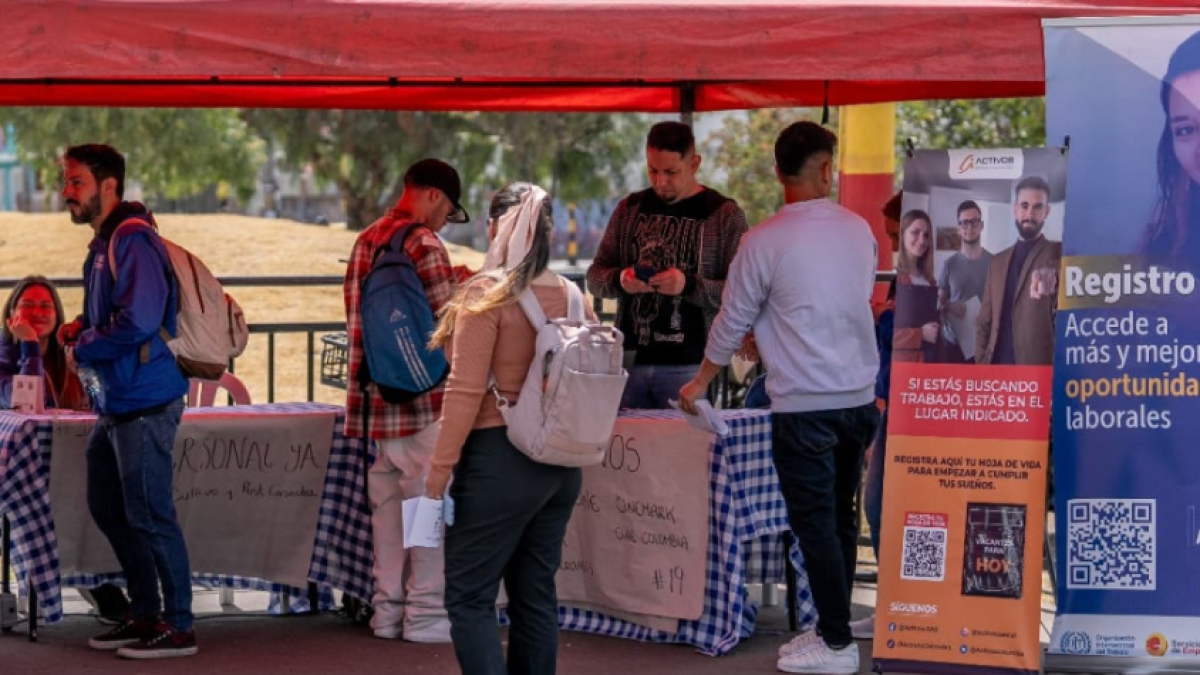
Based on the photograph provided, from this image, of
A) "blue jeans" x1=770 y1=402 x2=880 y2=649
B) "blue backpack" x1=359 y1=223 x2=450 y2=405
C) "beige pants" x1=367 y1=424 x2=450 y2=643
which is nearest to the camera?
"blue jeans" x1=770 y1=402 x2=880 y2=649

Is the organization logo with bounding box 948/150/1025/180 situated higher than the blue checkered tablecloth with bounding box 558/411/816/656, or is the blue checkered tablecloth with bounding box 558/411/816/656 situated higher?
the organization logo with bounding box 948/150/1025/180

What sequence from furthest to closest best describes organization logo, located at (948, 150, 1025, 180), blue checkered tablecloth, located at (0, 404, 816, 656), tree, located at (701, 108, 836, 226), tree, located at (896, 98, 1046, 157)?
tree, located at (701, 108, 836, 226)
tree, located at (896, 98, 1046, 157)
blue checkered tablecloth, located at (0, 404, 816, 656)
organization logo, located at (948, 150, 1025, 180)

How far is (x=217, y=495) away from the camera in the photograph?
718 cm

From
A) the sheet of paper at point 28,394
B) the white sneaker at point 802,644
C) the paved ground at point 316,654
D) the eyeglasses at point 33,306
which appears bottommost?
the paved ground at point 316,654

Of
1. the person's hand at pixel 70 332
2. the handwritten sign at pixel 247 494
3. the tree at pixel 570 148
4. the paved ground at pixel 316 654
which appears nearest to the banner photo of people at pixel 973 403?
the paved ground at pixel 316 654

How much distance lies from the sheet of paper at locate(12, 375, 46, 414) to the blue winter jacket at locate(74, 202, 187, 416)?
588mm

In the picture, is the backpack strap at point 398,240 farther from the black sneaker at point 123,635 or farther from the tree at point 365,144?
the tree at point 365,144

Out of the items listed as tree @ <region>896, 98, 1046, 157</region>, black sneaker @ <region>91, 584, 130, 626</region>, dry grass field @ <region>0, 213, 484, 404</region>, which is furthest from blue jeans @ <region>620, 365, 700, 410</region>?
tree @ <region>896, 98, 1046, 157</region>

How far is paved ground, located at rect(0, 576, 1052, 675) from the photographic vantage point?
6.65m

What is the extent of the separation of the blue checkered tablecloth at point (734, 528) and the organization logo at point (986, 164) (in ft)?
4.26

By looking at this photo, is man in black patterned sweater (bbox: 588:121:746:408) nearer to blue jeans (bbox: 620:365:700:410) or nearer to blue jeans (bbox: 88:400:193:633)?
blue jeans (bbox: 620:365:700:410)

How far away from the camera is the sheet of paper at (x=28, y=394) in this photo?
6.87m

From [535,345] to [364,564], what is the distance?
8.11 feet

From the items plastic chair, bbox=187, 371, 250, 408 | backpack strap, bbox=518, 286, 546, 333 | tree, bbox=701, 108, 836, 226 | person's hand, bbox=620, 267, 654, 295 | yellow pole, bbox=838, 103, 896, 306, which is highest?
tree, bbox=701, 108, 836, 226
